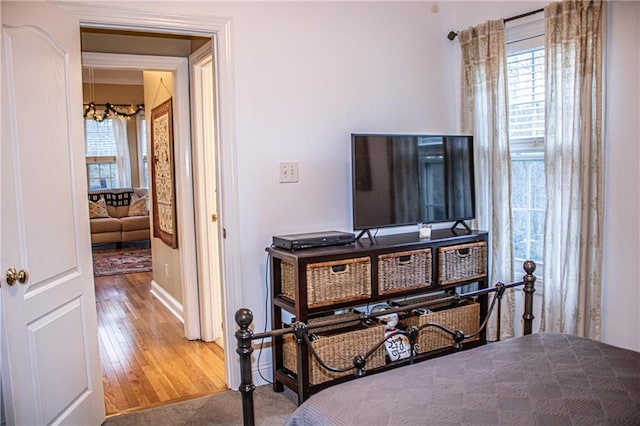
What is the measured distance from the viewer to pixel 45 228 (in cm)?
235

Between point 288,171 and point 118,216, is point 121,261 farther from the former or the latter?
point 288,171

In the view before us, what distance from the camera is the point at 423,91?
3.77m

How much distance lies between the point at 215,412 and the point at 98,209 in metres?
6.82

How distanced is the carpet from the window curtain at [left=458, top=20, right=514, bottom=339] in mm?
1580

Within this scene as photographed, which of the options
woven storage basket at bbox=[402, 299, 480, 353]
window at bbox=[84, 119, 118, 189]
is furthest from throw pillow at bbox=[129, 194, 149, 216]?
woven storage basket at bbox=[402, 299, 480, 353]

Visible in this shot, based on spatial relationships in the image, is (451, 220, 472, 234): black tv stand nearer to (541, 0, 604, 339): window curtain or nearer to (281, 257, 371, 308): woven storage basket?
(541, 0, 604, 339): window curtain

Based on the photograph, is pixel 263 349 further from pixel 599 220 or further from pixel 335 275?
pixel 599 220

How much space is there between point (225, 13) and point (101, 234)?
645 cm

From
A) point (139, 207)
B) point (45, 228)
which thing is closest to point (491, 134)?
point (45, 228)

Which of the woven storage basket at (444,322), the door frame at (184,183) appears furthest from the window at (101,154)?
the woven storage basket at (444,322)

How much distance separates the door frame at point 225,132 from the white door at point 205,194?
785 mm

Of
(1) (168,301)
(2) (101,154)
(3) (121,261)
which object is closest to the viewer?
(1) (168,301)

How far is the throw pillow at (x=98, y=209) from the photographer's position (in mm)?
8828

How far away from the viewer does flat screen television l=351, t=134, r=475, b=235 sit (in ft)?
10.4
